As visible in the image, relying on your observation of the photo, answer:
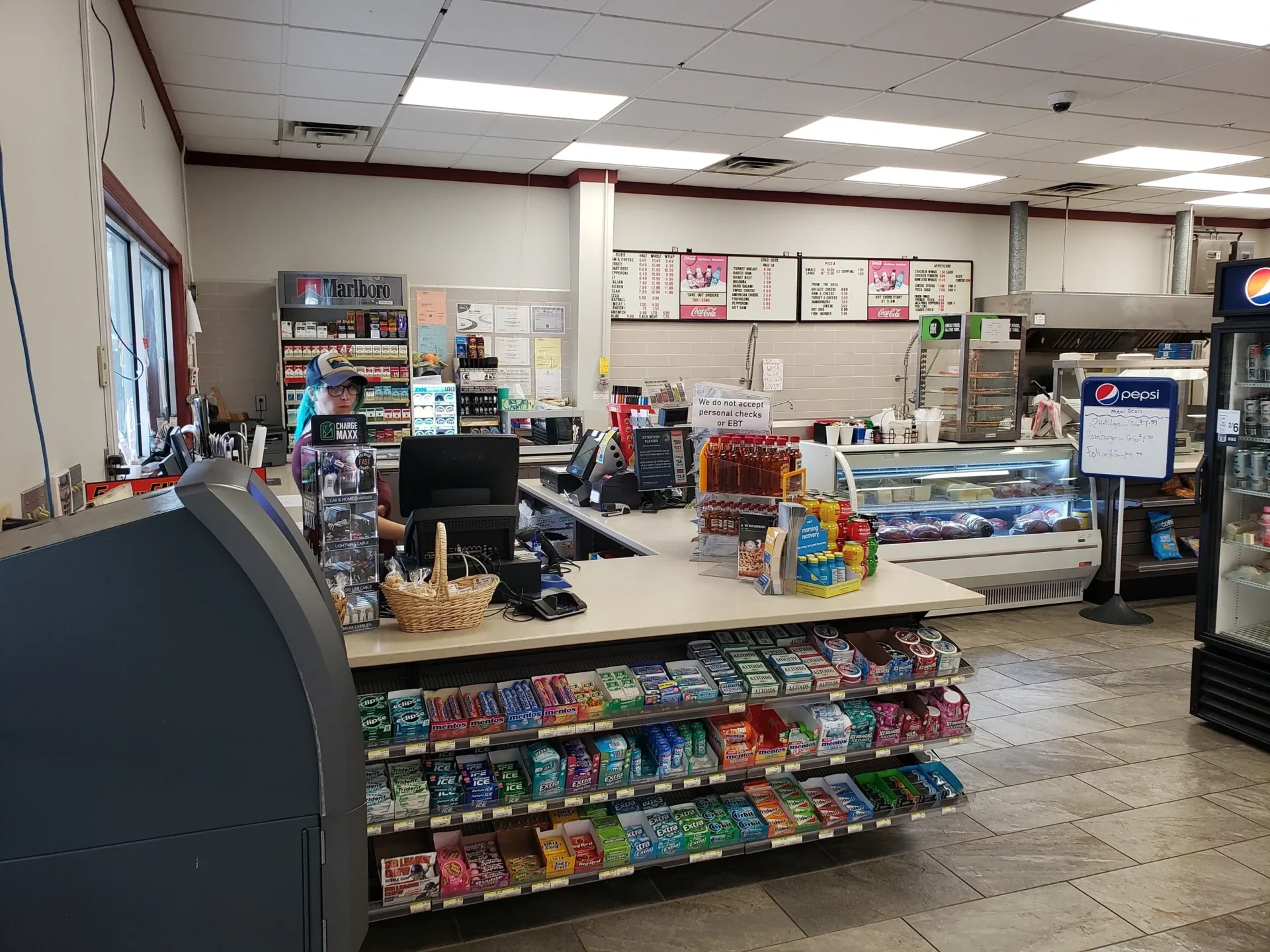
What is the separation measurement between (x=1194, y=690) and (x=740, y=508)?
9.15ft

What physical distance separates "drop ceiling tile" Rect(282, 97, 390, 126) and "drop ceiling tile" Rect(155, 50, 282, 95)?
273 mm

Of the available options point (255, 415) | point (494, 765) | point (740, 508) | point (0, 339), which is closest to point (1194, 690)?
point (740, 508)

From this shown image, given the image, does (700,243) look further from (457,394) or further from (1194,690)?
(1194,690)

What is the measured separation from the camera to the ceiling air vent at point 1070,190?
8.81 m

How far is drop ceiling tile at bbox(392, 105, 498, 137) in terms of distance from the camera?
6105mm

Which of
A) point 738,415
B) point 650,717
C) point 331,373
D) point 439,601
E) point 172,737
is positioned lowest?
point 650,717

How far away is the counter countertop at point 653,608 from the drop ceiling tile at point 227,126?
470cm

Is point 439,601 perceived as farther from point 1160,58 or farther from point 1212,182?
point 1212,182

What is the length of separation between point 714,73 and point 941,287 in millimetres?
5483

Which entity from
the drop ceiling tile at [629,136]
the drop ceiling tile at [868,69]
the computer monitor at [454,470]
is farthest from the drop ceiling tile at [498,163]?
the computer monitor at [454,470]

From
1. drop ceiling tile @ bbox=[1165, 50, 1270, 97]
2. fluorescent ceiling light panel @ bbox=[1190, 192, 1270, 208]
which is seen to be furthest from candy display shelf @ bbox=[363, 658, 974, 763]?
fluorescent ceiling light panel @ bbox=[1190, 192, 1270, 208]

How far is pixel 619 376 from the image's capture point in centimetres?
888

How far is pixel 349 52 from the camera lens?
16.1 feet

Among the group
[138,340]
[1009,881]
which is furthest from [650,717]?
[138,340]
